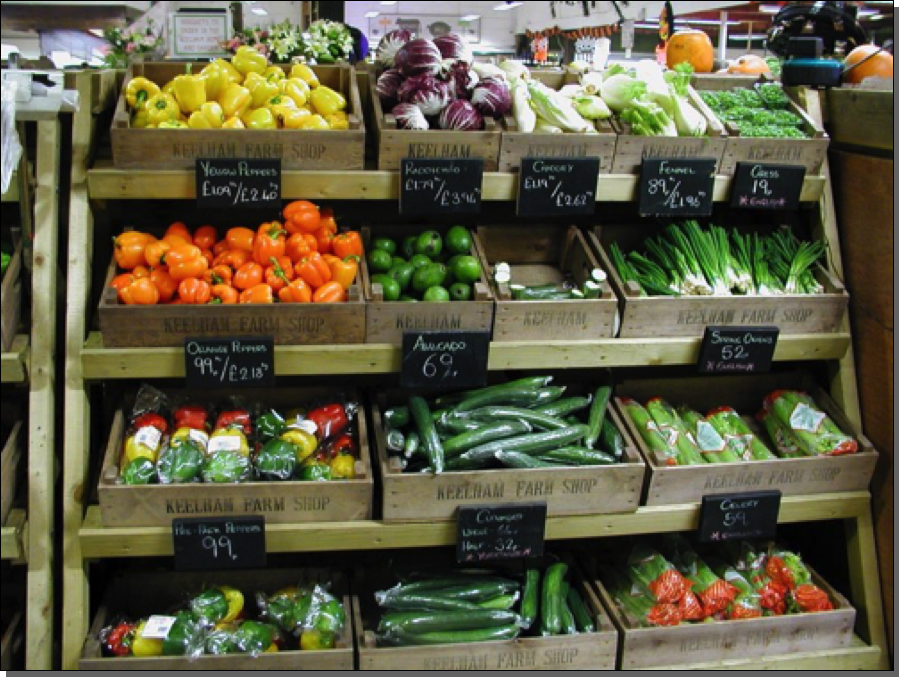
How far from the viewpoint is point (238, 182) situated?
1806 mm

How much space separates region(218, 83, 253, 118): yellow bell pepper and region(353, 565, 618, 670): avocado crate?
131cm

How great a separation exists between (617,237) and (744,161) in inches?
19.0

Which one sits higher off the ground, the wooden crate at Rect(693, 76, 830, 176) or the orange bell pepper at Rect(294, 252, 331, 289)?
the wooden crate at Rect(693, 76, 830, 176)

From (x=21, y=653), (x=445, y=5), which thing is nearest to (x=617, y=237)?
(x=21, y=653)

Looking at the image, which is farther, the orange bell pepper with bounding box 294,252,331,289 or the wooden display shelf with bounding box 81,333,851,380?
the orange bell pepper with bounding box 294,252,331,289

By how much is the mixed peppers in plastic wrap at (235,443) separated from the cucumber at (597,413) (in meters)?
0.61

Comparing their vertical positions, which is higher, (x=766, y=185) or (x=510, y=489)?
(x=766, y=185)

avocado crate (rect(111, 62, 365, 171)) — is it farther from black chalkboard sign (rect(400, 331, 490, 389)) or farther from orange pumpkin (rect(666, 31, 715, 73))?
orange pumpkin (rect(666, 31, 715, 73))

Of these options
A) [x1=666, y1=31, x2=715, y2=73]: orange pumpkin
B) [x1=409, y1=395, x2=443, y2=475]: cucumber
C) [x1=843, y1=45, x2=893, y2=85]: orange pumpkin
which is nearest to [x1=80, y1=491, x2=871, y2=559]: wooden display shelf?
[x1=409, y1=395, x2=443, y2=475]: cucumber

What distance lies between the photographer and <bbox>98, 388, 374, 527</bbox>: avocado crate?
180cm

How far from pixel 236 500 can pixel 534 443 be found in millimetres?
734

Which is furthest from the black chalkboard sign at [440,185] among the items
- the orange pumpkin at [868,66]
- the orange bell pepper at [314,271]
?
the orange pumpkin at [868,66]

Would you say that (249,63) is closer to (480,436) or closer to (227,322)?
(227,322)

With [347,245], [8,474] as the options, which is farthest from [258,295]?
[8,474]
